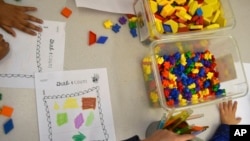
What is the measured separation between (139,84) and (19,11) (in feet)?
1.06

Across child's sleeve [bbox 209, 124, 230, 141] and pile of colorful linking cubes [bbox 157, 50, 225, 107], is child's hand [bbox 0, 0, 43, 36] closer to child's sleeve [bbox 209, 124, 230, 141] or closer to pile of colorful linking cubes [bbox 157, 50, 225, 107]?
pile of colorful linking cubes [bbox 157, 50, 225, 107]

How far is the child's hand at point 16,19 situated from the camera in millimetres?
596

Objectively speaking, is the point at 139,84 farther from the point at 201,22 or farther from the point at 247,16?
the point at 247,16

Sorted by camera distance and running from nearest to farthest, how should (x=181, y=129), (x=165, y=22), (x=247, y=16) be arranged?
(x=181, y=129) < (x=165, y=22) < (x=247, y=16)

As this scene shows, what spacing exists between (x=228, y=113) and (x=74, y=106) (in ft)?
1.35

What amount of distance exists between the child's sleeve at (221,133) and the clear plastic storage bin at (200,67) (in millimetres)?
88

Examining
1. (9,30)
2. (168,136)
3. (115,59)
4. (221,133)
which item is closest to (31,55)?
(9,30)

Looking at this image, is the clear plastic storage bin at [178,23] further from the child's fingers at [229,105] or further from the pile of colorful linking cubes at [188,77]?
the child's fingers at [229,105]

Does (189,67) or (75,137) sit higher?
(189,67)

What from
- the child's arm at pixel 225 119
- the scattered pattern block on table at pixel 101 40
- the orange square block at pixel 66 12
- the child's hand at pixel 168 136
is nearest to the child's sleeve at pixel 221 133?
the child's arm at pixel 225 119

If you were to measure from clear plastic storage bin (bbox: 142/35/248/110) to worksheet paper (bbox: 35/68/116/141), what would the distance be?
114 millimetres

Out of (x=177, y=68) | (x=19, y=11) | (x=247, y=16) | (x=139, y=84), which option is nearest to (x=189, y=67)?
(x=177, y=68)

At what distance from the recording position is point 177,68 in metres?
0.69

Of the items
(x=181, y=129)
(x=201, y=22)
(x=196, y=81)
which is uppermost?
(x=201, y=22)
